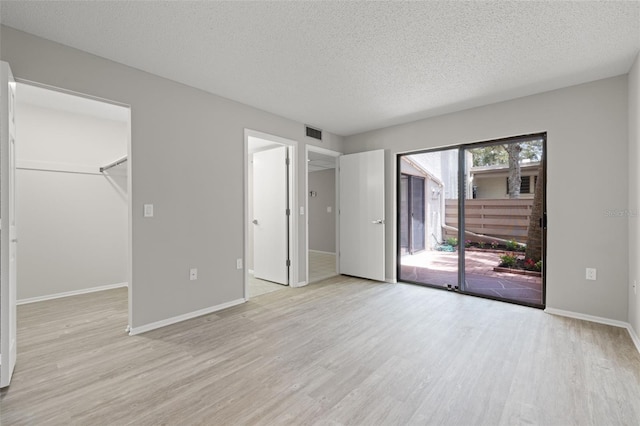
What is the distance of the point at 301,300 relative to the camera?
3654 mm

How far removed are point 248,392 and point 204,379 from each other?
14.4 inches

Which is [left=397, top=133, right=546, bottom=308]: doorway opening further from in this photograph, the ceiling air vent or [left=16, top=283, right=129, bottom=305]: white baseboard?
[left=16, top=283, right=129, bottom=305]: white baseboard

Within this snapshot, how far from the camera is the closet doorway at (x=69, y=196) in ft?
11.7

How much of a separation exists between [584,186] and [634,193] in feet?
1.42

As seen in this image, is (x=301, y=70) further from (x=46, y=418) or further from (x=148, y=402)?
(x=46, y=418)

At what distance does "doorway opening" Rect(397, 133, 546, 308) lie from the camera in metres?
3.60

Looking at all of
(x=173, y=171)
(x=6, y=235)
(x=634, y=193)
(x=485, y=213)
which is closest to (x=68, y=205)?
(x=173, y=171)

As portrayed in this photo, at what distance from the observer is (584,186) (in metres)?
3.00

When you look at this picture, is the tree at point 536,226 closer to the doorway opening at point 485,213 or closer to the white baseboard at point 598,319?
the doorway opening at point 485,213

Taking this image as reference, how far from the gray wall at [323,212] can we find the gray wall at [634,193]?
18.0ft

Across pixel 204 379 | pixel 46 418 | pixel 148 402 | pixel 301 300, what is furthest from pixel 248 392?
pixel 301 300

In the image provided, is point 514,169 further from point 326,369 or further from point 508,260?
point 326,369

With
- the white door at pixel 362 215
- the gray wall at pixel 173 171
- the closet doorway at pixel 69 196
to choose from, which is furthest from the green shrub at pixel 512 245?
the closet doorway at pixel 69 196

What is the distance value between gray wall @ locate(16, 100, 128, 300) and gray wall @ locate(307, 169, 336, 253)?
15.2 feet
